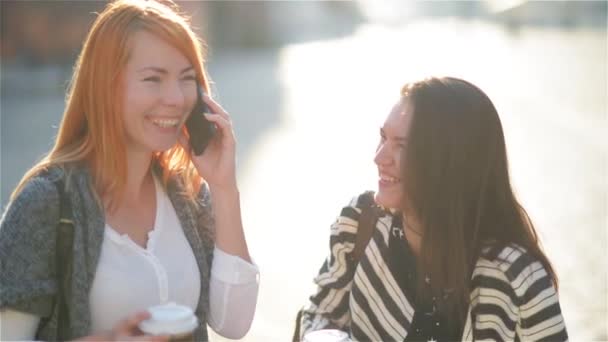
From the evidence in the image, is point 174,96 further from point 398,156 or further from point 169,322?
point 169,322

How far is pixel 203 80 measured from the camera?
3256mm

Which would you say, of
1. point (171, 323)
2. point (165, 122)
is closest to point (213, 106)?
point (165, 122)

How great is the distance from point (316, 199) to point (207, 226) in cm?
725

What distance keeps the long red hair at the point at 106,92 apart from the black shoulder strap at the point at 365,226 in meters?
0.77

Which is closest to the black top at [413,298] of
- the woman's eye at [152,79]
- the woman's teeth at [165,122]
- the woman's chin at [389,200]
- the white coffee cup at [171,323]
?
the woman's chin at [389,200]

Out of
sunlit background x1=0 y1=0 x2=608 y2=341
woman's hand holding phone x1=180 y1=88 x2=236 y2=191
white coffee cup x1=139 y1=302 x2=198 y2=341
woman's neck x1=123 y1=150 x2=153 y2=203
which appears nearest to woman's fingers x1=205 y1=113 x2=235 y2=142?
woman's hand holding phone x1=180 y1=88 x2=236 y2=191

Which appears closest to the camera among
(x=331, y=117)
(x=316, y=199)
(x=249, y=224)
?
(x=249, y=224)

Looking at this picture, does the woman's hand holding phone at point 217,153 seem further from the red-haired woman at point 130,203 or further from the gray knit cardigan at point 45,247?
the gray knit cardigan at point 45,247

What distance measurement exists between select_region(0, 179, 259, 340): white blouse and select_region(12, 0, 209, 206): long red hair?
19cm

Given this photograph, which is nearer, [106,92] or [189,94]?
[106,92]

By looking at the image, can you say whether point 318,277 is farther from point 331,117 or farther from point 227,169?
point 331,117

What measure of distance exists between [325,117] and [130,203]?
14.6 m

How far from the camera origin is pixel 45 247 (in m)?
2.83

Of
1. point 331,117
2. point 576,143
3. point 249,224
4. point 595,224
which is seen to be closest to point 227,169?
point 249,224
